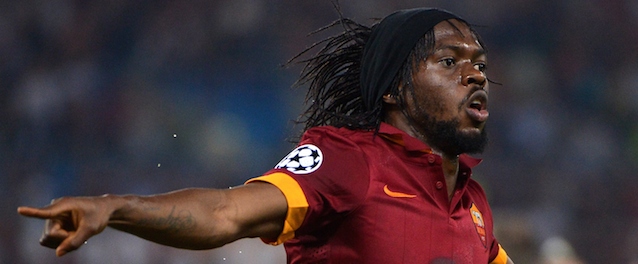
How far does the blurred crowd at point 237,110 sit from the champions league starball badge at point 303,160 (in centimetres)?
341

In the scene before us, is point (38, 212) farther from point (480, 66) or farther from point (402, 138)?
point (480, 66)

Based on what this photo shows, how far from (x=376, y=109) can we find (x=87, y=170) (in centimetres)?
355

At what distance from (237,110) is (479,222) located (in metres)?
3.75

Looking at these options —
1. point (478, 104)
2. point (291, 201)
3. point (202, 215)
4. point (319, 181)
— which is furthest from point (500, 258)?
point (202, 215)

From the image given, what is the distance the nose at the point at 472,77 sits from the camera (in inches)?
111

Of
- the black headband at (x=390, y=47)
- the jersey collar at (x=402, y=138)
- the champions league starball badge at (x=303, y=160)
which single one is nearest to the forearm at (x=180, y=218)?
the champions league starball badge at (x=303, y=160)

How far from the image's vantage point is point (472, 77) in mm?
2830

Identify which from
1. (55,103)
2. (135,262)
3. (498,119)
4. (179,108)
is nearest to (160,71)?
(179,108)

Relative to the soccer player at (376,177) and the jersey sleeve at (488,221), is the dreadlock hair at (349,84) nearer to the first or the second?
the soccer player at (376,177)

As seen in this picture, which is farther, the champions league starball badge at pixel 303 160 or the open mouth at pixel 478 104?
the open mouth at pixel 478 104

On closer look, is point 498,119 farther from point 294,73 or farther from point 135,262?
point 135,262

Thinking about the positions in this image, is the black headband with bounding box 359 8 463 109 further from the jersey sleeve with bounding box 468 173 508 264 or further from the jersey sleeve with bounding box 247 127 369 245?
the jersey sleeve with bounding box 468 173 508 264

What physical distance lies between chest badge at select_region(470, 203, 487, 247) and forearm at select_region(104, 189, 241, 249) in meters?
1.03

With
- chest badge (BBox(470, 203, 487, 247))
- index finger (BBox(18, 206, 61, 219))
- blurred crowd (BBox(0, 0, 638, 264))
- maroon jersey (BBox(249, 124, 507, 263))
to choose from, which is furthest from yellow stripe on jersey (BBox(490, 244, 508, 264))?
blurred crowd (BBox(0, 0, 638, 264))
